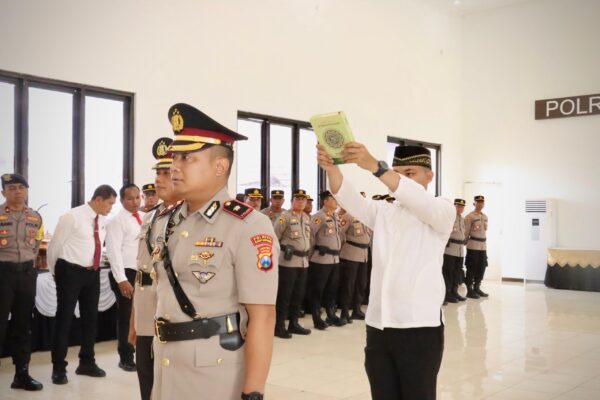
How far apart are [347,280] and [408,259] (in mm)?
5832

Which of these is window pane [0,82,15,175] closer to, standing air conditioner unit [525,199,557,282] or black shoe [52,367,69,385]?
black shoe [52,367,69,385]

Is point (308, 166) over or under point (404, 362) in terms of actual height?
over

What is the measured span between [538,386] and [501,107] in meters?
10.1

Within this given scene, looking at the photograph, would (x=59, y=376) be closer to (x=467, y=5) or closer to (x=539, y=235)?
(x=539, y=235)

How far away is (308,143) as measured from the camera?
34.1 feet

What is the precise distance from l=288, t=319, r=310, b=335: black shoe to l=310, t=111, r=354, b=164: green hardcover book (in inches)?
203

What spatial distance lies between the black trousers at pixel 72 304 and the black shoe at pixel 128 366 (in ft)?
0.91

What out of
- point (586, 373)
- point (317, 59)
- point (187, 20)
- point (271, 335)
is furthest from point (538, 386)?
point (317, 59)

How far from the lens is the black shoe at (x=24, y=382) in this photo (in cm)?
464

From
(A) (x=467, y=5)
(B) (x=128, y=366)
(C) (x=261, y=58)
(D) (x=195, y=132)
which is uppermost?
(A) (x=467, y=5)

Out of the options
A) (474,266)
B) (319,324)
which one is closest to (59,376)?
(319,324)

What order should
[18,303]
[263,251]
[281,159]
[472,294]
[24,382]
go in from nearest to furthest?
[263,251], [24,382], [18,303], [281,159], [472,294]

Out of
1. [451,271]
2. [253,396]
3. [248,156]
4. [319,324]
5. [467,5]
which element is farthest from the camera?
[467,5]

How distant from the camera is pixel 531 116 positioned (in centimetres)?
1358
